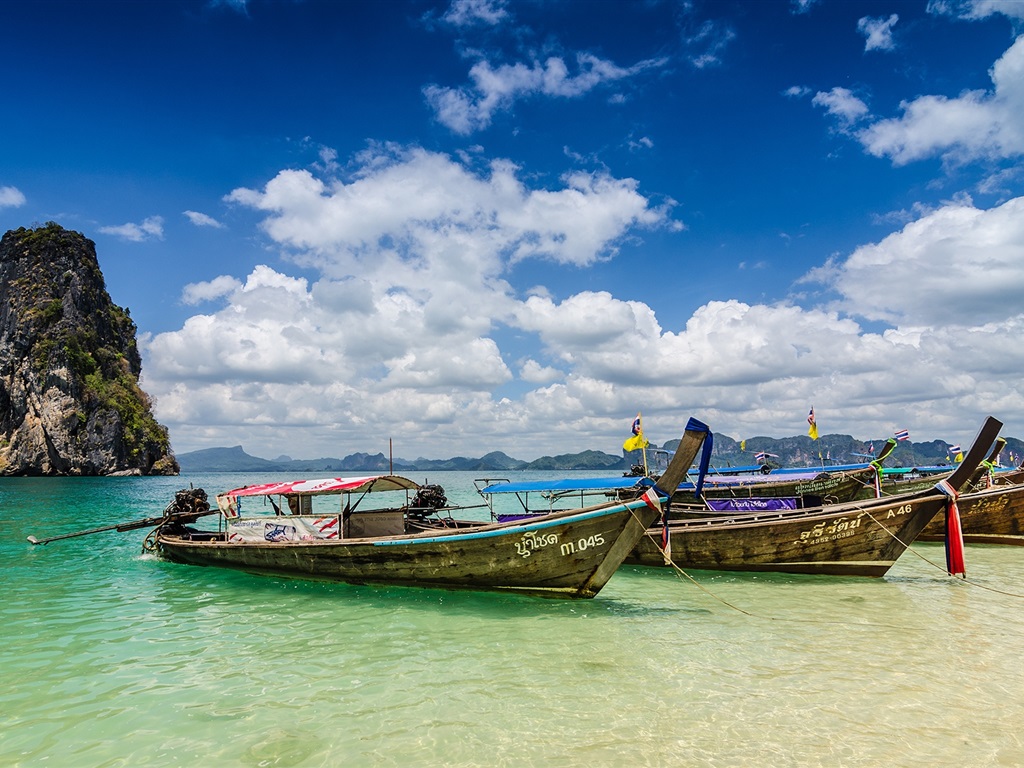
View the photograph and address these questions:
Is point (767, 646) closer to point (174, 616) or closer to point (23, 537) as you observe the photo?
point (174, 616)

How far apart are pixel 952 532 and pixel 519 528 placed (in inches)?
382

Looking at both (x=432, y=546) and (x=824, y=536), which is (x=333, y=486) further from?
(x=824, y=536)

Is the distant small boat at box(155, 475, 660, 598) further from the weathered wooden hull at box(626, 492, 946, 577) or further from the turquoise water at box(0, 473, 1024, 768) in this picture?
the weathered wooden hull at box(626, 492, 946, 577)

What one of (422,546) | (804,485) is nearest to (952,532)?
(422,546)

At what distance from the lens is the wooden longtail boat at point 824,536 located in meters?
13.3

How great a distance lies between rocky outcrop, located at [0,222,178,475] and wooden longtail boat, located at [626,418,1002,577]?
101 m

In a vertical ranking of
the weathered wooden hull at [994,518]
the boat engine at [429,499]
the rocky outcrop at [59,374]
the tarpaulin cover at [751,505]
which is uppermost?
the rocky outcrop at [59,374]

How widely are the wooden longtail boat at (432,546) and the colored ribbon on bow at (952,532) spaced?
671cm

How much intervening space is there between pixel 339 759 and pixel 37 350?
108752mm

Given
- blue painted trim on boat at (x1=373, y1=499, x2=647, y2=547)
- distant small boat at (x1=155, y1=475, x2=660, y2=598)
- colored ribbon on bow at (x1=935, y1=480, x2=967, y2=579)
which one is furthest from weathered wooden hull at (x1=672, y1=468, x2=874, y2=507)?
blue painted trim on boat at (x1=373, y1=499, x2=647, y2=547)

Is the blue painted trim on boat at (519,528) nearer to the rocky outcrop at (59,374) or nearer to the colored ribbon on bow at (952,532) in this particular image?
the colored ribbon on bow at (952,532)

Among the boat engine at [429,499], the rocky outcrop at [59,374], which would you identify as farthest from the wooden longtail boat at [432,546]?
the rocky outcrop at [59,374]

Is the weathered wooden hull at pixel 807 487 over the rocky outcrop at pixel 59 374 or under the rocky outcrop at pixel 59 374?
under

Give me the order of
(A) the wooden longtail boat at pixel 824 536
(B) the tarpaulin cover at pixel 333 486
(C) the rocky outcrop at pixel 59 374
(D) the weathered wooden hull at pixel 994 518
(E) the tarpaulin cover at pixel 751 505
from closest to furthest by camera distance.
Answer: (A) the wooden longtail boat at pixel 824 536, (B) the tarpaulin cover at pixel 333 486, (E) the tarpaulin cover at pixel 751 505, (D) the weathered wooden hull at pixel 994 518, (C) the rocky outcrop at pixel 59 374
